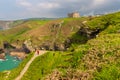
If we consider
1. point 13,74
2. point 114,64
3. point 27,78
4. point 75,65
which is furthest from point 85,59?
point 13,74

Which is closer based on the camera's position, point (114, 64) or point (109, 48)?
point (114, 64)

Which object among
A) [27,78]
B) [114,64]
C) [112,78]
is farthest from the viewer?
[27,78]

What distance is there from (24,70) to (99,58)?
35.8 ft

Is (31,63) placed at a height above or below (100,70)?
below

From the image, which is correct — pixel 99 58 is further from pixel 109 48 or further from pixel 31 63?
pixel 31 63

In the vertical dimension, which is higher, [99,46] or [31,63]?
[99,46]

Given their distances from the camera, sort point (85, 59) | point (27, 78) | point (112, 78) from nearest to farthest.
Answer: point (112, 78) → point (85, 59) → point (27, 78)

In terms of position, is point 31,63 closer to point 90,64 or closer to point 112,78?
point 90,64

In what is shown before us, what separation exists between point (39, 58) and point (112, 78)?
12.3 metres

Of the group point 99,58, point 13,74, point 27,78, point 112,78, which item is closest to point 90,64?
point 99,58

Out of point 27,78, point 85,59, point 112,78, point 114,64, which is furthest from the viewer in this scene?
point 27,78

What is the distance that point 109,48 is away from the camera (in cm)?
2050

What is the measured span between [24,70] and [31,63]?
87 cm

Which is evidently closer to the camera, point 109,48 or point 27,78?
point 109,48
